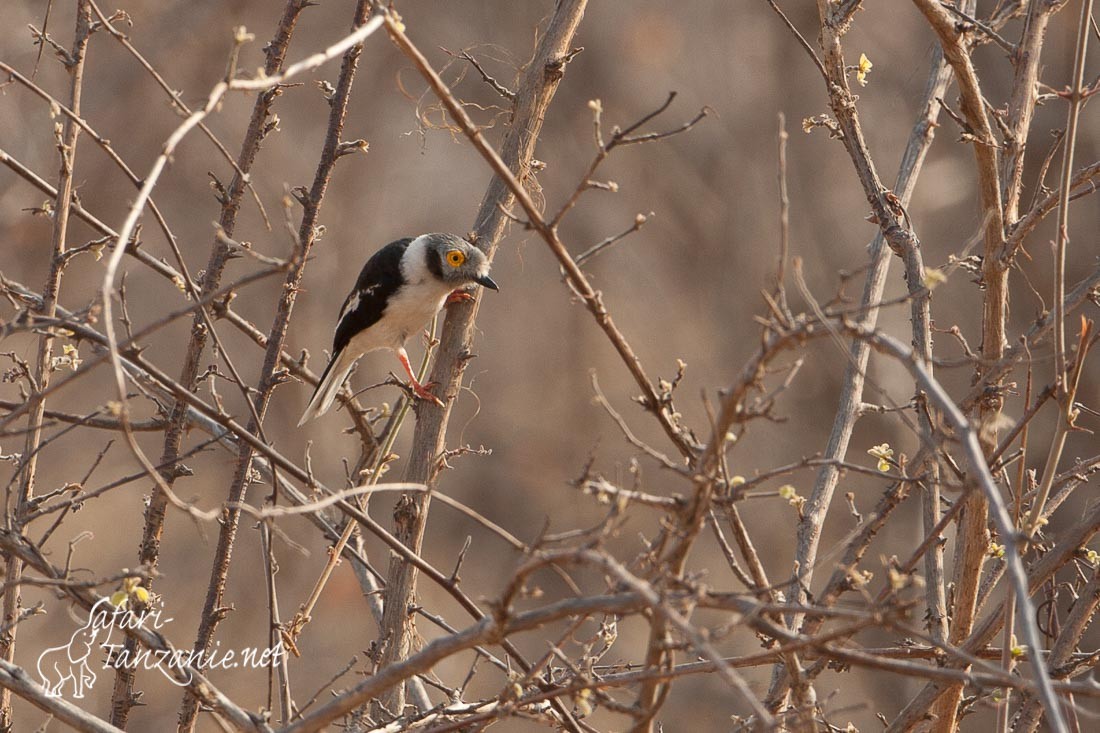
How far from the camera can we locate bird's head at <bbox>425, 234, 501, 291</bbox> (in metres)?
3.13

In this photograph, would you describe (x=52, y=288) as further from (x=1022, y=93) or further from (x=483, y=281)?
(x=1022, y=93)

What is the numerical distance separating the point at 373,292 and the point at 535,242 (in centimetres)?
594

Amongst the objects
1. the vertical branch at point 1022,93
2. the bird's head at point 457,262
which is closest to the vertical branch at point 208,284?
the bird's head at point 457,262

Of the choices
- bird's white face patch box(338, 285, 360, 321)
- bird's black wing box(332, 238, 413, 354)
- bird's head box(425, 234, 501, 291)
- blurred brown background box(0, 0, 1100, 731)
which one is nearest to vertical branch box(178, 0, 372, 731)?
bird's head box(425, 234, 501, 291)

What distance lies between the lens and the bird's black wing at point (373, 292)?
162 inches

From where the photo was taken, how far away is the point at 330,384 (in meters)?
4.04

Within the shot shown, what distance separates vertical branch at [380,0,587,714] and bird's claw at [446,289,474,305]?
165mm

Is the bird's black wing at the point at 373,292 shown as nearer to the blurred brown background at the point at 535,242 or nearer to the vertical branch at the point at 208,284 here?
the vertical branch at the point at 208,284

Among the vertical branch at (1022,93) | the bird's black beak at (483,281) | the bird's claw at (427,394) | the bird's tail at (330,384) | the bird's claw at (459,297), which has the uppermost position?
the bird's tail at (330,384)

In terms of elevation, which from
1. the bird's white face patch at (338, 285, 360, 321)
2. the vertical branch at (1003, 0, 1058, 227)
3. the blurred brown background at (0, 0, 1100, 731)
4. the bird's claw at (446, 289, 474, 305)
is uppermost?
the blurred brown background at (0, 0, 1100, 731)

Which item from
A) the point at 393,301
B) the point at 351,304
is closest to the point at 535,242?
the point at 351,304

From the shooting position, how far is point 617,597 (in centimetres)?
138

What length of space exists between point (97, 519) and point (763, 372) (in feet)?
28.5

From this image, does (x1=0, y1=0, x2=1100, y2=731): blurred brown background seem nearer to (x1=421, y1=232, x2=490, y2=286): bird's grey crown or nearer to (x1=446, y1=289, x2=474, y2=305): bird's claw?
(x1=421, y1=232, x2=490, y2=286): bird's grey crown
